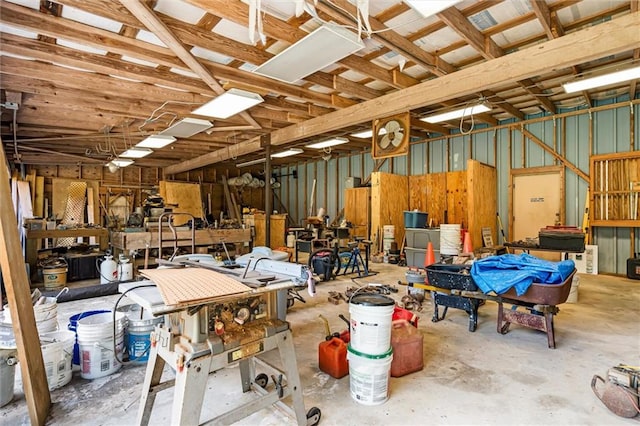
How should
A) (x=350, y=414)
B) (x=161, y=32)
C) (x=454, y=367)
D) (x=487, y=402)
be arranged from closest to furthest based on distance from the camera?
1. (x=350, y=414)
2. (x=487, y=402)
3. (x=454, y=367)
4. (x=161, y=32)

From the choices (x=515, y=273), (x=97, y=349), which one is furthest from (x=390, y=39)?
(x=97, y=349)

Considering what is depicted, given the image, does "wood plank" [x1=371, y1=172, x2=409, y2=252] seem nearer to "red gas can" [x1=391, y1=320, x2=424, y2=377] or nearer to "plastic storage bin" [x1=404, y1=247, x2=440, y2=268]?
"plastic storage bin" [x1=404, y1=247, x2=440, y2=268]

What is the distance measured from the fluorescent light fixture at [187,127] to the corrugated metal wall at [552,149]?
530 cm

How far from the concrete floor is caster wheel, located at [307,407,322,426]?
0.05m

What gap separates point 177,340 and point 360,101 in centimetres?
484

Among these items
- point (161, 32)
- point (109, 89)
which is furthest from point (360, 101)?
point (109, 89)

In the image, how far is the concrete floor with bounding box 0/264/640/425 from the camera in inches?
77.7

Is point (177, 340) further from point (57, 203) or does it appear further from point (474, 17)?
point (57, 203)

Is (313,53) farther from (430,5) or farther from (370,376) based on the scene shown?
(370,376)

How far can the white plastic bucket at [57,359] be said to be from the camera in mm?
2203

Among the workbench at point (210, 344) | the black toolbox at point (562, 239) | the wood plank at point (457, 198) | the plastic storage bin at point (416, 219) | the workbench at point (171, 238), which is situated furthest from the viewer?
the wood plank at point (457, 198)

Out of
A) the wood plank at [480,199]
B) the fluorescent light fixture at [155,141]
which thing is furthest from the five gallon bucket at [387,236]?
the fluorescent light fixture at [155,141]

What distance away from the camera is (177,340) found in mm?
1623

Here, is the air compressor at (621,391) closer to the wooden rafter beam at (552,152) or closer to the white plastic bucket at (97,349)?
the white plastic bucket at (97,349)
